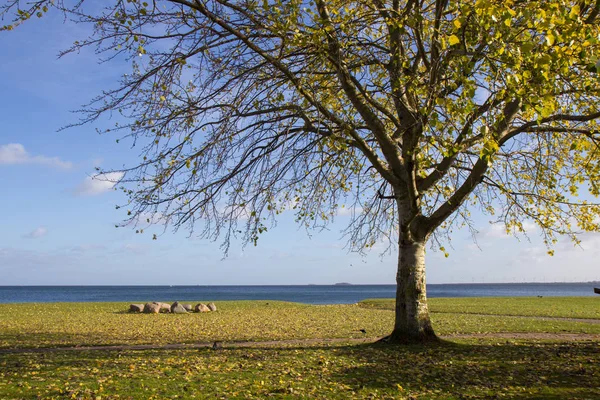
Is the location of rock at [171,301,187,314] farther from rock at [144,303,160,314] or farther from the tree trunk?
the tree trunk

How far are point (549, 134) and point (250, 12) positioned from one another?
8171mm

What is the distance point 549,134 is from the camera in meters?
13.1

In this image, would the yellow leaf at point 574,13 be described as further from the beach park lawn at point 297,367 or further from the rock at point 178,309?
the rock at point 178,309

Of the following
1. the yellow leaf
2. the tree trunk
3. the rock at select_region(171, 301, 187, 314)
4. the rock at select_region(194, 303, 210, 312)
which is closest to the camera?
the yellow leaf

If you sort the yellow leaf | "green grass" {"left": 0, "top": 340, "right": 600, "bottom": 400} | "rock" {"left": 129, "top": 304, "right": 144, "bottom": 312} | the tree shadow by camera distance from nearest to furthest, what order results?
the yellow leaf
"green grass" {"left": 0, "top": 340, "right": 600, "bottom": 400}
the tree shadow
"rock" {"left": 129, "top": 304, "right": 144, "bottom": 312}

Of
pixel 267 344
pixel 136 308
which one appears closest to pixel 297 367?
pixel 267 344

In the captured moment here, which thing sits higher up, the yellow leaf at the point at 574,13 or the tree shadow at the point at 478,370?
the yellow leaf at the point at 574,13

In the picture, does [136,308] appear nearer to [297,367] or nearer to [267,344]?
[267,344]

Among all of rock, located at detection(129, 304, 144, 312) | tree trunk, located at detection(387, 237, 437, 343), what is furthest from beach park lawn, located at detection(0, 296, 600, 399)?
rock, located at detection(129, 304, 144, 312)

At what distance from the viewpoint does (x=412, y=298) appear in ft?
43.4

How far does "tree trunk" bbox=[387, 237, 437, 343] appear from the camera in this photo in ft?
43.3

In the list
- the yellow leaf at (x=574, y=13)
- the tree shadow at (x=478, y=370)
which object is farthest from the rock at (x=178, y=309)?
the yellow leaf at (x=574, y=13)

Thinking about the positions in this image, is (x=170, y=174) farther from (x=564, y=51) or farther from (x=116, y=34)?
(x=564, y=51)

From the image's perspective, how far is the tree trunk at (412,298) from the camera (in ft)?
43.3
